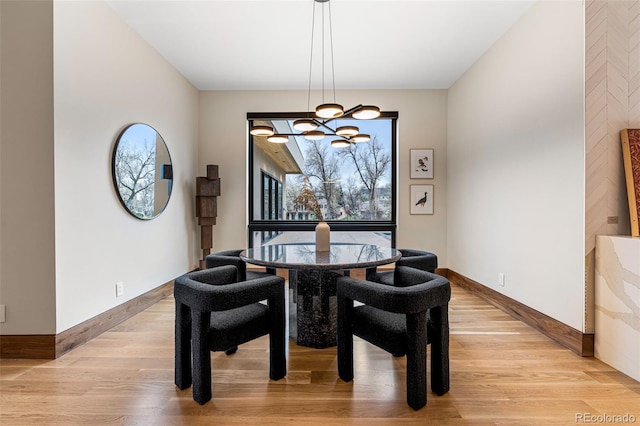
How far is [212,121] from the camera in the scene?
15.1ft

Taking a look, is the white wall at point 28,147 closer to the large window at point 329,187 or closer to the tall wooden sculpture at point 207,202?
the tall wooden sculpture at point 207,202

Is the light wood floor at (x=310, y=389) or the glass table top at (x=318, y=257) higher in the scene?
the glass table top at (x=318, y=257)

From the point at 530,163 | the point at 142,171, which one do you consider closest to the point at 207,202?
the point at 142,171

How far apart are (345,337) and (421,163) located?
10.9 ft

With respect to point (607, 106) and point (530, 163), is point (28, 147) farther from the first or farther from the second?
point (607, 106)

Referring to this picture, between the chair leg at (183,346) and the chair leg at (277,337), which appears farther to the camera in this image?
the chair leg at (277,337)

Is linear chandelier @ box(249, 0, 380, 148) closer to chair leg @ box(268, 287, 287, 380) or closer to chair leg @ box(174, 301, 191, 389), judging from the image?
chair leg @ box(268, 287, 287, 380)

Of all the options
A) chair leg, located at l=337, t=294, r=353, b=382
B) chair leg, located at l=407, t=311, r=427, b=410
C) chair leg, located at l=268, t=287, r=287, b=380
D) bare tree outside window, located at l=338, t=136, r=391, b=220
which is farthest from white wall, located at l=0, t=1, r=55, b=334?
bare tree outside window, located at l=338, t=136, r=391, b=220

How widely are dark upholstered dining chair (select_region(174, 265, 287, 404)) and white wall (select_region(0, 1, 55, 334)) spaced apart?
46.5 inches

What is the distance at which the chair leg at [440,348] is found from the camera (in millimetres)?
1739

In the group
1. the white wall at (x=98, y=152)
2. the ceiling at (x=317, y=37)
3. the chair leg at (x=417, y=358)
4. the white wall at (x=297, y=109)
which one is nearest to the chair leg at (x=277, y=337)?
the chair leg at (x=417, y=358)

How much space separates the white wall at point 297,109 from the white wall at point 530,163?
53cm

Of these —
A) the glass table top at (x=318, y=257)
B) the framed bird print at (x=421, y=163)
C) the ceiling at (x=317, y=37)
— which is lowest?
the glass table top at (x=318, y=257)

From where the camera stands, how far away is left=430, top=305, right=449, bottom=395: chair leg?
5.71 ft
